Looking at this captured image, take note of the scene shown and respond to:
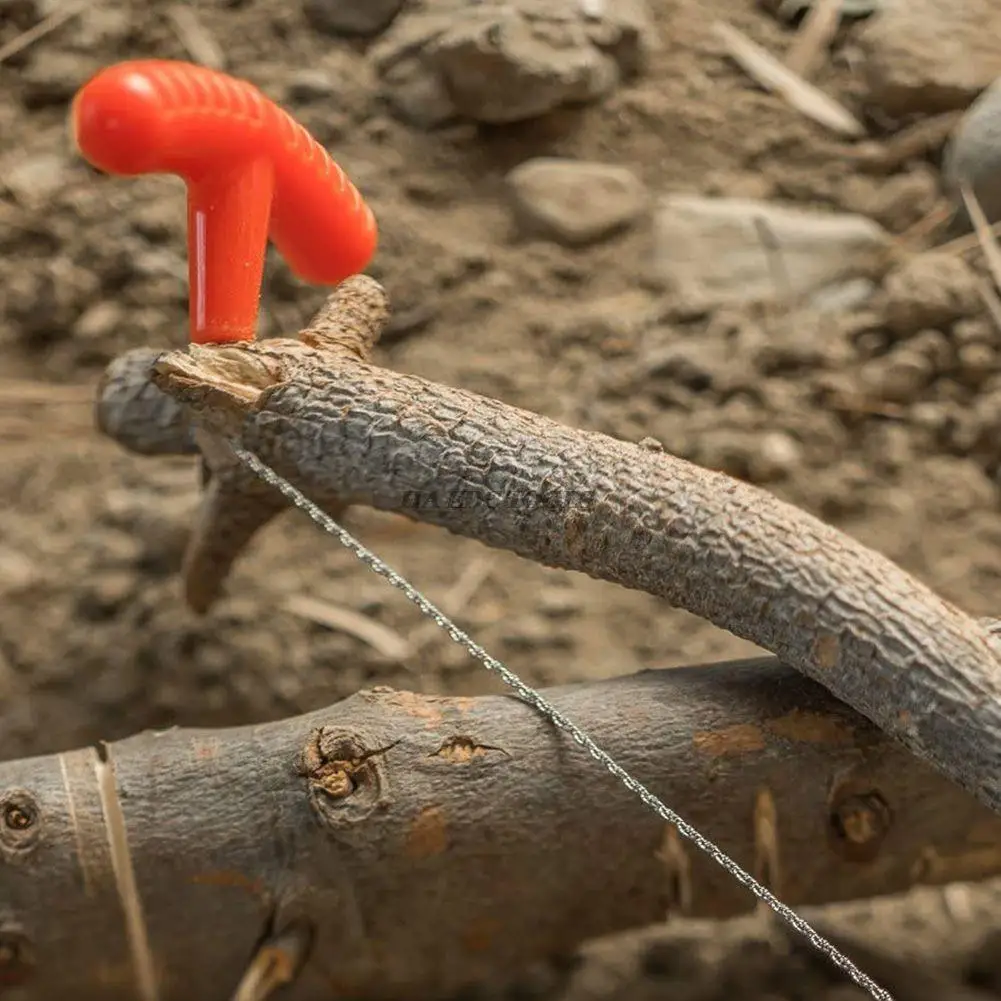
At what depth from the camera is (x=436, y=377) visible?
1.40 m

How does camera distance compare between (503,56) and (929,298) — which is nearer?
(929,298)

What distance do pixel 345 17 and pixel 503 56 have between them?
0.81 feet

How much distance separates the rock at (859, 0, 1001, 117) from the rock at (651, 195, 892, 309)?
180 mm

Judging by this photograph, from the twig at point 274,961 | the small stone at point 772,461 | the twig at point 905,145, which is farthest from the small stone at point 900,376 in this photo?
the twig at point 274,961

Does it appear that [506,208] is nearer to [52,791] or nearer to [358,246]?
[358,246]

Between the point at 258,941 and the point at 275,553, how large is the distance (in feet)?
1.64

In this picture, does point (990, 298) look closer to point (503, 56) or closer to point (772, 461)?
point (772, 461)

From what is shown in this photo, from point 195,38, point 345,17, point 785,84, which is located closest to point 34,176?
point 195,38

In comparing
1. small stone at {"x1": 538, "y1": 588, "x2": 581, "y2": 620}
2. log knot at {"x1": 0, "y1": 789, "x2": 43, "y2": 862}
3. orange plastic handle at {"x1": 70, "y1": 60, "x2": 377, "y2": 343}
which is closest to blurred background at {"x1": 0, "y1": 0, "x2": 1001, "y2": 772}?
small stone at {"x1": 538, "y1": 588, "x2": 581, "y2": 620}

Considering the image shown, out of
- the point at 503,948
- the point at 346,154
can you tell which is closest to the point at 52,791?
the point at 503,948

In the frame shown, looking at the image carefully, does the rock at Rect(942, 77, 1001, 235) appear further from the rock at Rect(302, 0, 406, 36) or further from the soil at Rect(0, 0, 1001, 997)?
the rock at Rect(302, 0, 406, 36)

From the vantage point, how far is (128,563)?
1231 mm

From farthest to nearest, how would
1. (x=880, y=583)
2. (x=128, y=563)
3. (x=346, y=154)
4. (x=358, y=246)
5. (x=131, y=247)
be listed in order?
(x=346, y=154) → (x=131, y=247) → (x=128, y=563) → (x=358, y=246) → (x=880, y=583)

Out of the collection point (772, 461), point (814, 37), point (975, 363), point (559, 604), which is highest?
point (814, 37)
